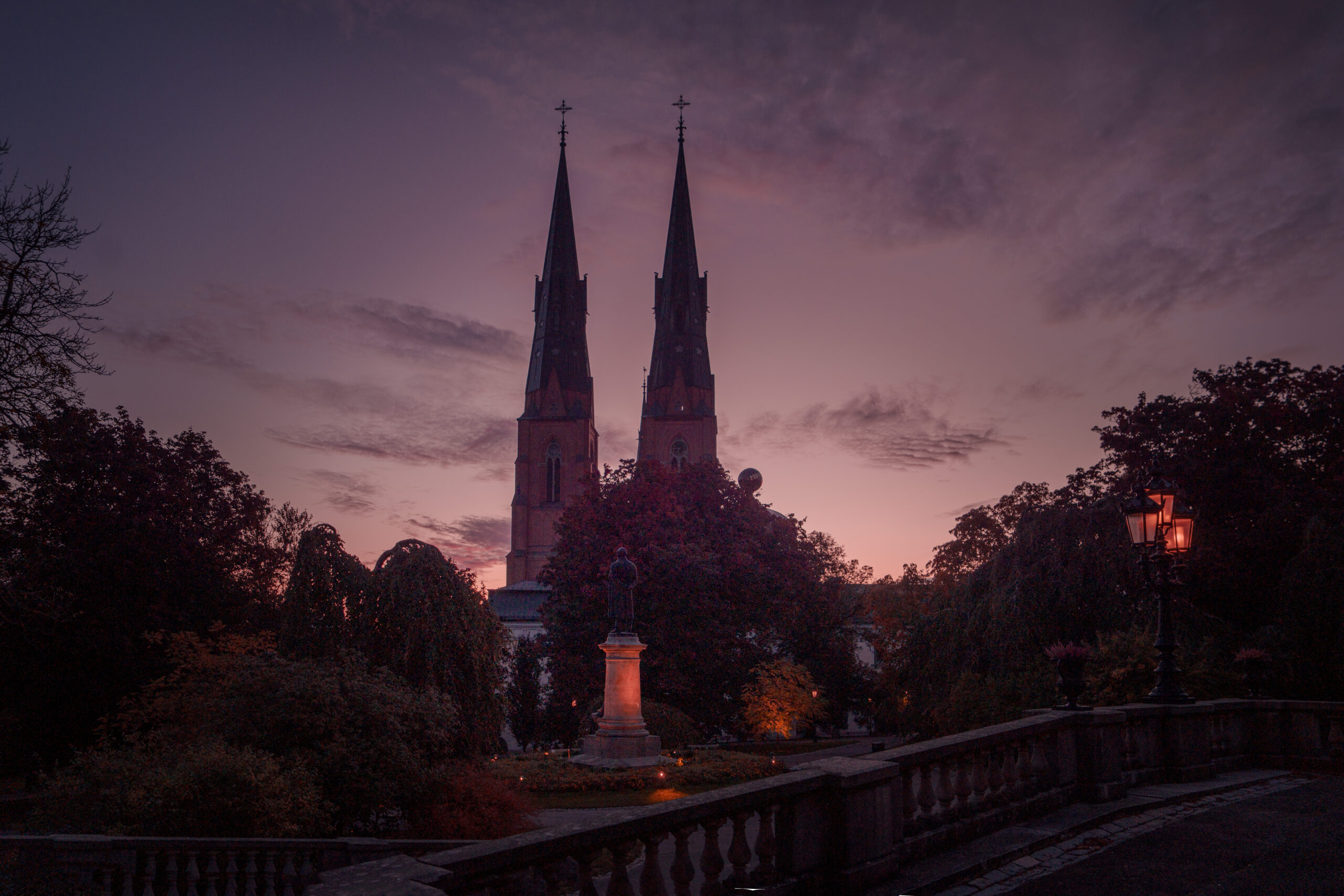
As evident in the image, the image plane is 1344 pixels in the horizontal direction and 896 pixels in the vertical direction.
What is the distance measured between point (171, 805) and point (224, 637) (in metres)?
14.5

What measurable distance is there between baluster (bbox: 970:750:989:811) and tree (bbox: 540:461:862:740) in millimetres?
21756

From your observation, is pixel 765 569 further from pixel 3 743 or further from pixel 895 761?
pixel 895 761

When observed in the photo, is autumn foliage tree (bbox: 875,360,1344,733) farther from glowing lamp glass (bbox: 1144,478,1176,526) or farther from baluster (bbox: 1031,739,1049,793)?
baluster (bbox: 1031,739,1049,793)

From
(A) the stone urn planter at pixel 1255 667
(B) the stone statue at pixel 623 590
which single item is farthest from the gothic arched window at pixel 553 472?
(A) the stone urn planter at pixel 1255 667

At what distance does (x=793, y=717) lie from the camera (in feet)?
101

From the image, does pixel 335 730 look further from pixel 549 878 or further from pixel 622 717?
pixel 622 717

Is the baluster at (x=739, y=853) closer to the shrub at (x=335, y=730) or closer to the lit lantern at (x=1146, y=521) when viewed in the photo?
the shrub at (x=335, y=730)

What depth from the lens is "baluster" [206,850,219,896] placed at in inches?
323

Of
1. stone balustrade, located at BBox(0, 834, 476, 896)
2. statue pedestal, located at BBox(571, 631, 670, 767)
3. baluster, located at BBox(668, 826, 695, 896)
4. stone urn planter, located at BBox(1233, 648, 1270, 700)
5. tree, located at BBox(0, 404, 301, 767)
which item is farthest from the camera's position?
tree, located at BBox(0, 404, 301, 767)

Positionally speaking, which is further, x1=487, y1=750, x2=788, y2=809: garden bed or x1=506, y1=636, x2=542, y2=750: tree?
x1=506, y1=636, x2=542, y2=750: tree

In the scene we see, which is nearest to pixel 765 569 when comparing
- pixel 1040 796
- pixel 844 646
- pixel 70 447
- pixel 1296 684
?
pixel 844 646

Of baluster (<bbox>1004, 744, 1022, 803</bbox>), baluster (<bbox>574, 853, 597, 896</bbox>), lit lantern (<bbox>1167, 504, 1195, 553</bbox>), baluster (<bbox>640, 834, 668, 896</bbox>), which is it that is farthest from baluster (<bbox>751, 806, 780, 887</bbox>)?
lit lantern (<bbox>1167, 504, 1195, 553</bbox>)

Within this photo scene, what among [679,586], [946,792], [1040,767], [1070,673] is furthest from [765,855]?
[679,586]

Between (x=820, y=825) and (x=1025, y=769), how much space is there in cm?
315
